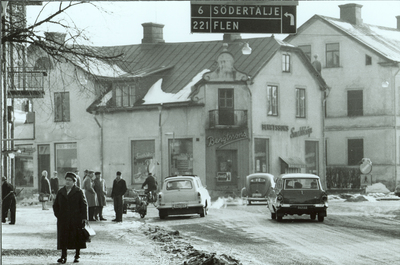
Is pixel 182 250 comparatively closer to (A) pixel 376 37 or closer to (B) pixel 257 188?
(B) pixel 257 188

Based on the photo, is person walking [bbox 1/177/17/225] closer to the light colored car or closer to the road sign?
the light colored car

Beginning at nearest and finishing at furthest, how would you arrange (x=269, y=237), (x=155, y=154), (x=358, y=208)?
(x=269, y=237)
(x=358, y=208)
(x=155, y=154)

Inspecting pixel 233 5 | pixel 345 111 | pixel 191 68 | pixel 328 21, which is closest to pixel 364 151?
pixel 345 111

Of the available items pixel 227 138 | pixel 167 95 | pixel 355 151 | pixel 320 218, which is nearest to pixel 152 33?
pixel 167 95

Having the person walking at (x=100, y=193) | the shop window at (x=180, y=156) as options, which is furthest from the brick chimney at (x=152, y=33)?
the person walking at (x=100, y=193)

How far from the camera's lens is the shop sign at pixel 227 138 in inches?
2028

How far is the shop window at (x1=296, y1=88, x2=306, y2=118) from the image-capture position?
56.2 m

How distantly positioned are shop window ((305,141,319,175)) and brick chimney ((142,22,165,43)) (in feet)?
42.8

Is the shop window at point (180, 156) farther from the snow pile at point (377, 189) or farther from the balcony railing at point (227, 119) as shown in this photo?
the snow pile at point (377, 189)

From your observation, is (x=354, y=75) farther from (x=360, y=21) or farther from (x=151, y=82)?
(x=151, y=82)

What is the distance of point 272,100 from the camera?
54.3 m

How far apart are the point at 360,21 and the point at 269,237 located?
48.5m

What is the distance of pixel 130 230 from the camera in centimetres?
2528

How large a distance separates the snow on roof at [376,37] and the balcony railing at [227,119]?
1414 centimetres
